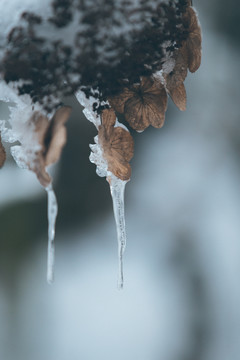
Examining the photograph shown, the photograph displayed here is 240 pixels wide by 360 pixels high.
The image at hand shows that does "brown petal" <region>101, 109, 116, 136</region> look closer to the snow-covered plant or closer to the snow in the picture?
the snow-covered plant

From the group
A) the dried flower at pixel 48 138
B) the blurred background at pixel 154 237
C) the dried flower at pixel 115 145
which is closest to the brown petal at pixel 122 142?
the dried flower at pixel 115 145

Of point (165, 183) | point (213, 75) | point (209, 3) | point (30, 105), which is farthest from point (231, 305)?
point (30, 105)

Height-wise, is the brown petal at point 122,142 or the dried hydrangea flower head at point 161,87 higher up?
the dried hydrangea flower head at point 161,87

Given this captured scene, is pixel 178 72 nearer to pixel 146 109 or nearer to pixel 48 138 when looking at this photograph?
pixel 146 109

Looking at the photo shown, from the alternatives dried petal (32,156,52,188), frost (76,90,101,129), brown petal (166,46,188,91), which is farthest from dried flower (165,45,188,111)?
dried petal (32,156,52,188)

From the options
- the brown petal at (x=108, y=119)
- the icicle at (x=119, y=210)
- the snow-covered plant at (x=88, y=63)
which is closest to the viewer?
the snow-covered plant at (x=88, y=63)

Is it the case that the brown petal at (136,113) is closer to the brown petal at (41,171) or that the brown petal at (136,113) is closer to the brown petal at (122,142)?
the brown petal at (122,142)

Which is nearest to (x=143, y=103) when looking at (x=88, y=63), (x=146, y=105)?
(x=146, y=105)
